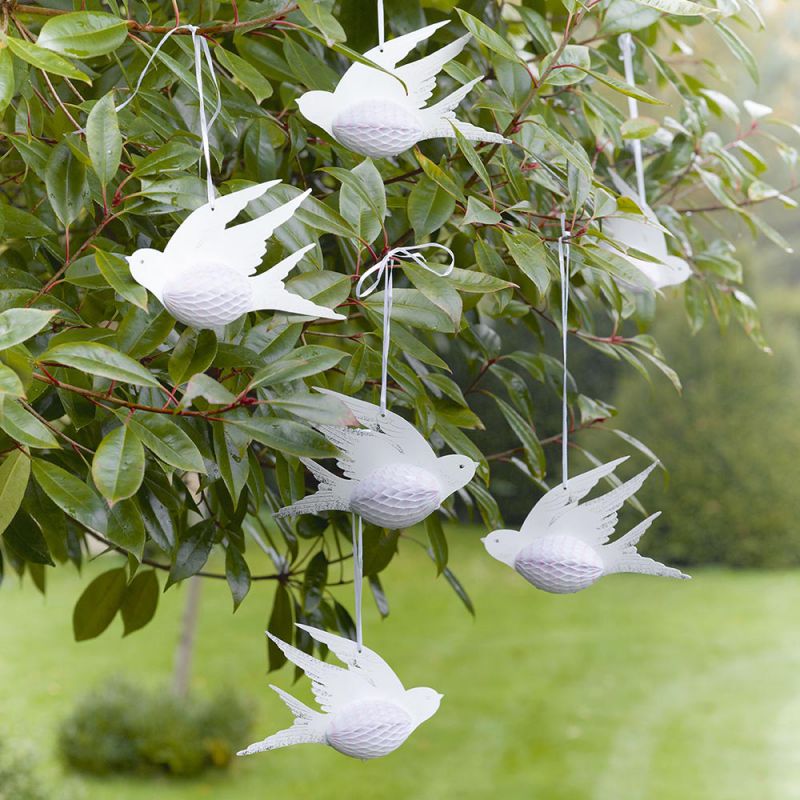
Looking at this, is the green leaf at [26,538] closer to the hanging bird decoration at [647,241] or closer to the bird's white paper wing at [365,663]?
the bird's white paper wing at [365,663]

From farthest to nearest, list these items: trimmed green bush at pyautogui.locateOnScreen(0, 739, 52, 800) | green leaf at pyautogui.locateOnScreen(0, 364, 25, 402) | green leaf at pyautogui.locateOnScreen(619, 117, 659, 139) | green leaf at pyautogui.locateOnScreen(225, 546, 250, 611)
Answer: trimmed green bush at pyautogui.locateOnScreen(0, 739, 52, 800) < green leaf at pyautogui.locateOnScreen(225, 546, 250, 611) < green leaf at pyautogui.locateOnScreen(619, 117, 659, 139) < green leaf at pyautogui.locateOnScreen(0, 364, 25, 402)

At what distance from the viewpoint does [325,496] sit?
711 mm

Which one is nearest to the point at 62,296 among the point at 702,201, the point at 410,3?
the point at 410,3

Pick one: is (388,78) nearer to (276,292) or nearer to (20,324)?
(276,292)

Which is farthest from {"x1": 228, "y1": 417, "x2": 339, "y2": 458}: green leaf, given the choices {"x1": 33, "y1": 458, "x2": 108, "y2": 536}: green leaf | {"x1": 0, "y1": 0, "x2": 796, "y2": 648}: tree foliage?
{"x1": 33, "y1": 458, "x2": 108, "y2": 536}: green leaf

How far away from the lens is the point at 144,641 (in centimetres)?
464

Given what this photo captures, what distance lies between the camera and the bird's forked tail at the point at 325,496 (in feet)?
2.31

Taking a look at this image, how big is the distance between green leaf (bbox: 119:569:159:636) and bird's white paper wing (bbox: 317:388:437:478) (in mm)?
564

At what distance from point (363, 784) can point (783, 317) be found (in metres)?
3.55

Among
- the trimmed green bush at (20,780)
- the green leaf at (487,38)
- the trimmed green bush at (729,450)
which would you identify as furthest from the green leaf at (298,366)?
the trimmed green bush at (729,450)

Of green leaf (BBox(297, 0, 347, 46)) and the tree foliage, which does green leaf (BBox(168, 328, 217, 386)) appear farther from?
green leaf (BBox(297, 0, 347, 46))

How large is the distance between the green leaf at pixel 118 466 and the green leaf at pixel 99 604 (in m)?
0.58

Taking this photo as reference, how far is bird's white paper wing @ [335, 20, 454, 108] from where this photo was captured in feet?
2.23

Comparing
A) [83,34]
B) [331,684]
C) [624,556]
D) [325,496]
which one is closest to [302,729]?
[331,684]
